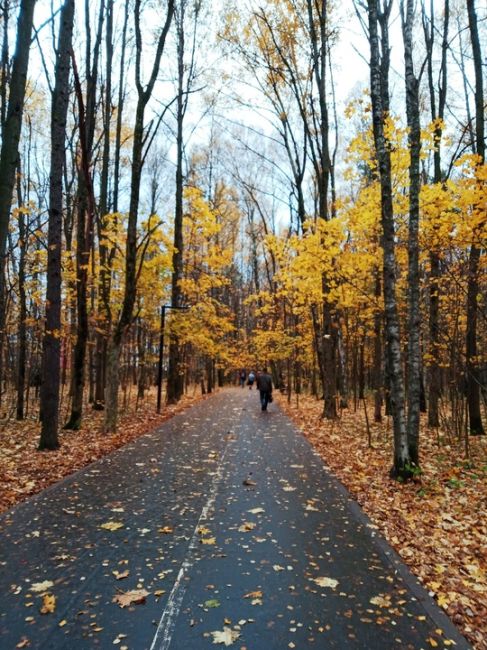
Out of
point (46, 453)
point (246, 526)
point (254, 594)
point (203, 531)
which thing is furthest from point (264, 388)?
point (254, 594)

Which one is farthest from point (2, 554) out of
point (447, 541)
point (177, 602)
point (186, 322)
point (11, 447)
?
point (186, 322)

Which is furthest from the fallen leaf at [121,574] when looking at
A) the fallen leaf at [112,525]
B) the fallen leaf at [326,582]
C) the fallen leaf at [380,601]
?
the fallen leaf at [380,601]

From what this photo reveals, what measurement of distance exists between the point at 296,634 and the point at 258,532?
1.91 metres

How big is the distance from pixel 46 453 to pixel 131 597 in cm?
605

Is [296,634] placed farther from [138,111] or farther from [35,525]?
[138,111]

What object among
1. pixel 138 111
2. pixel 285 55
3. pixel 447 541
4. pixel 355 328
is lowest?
pixel 447 541

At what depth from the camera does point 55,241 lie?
9.13 meters

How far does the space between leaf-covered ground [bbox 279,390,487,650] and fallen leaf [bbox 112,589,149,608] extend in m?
2.52

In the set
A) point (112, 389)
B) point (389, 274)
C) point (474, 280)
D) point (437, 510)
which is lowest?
point (437, 510)

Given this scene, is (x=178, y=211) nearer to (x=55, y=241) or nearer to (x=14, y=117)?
(x=55, y=241)

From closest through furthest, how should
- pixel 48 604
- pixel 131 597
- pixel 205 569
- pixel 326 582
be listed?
pixel 48 604 < pixel 131 597 < pixel 326 582 < pixel 205 569

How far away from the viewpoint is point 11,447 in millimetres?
9578

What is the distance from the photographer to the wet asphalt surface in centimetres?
316

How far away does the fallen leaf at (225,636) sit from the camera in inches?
120
